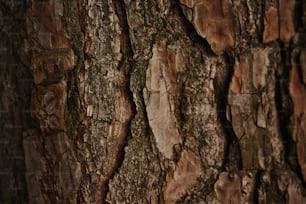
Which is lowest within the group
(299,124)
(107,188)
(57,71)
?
(107,188)

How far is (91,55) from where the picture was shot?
39.8 inches

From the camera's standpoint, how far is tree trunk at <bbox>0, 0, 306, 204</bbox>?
960 millimetres

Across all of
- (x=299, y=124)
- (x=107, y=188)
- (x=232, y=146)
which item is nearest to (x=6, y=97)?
(x=107, y=188)

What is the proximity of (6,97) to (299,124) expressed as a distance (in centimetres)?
60

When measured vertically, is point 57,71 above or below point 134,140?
above

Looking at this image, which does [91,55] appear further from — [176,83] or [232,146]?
[232,146]

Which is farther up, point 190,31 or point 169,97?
point 190,31

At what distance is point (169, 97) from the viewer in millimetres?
984

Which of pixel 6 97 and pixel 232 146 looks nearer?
pixel 232 146

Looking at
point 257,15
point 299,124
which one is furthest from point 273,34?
point 299,124

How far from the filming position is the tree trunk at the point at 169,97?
960 mm

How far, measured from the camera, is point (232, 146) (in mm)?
989

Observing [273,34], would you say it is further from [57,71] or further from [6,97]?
[6,97]

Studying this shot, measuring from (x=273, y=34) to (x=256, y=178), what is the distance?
27 centimetres
